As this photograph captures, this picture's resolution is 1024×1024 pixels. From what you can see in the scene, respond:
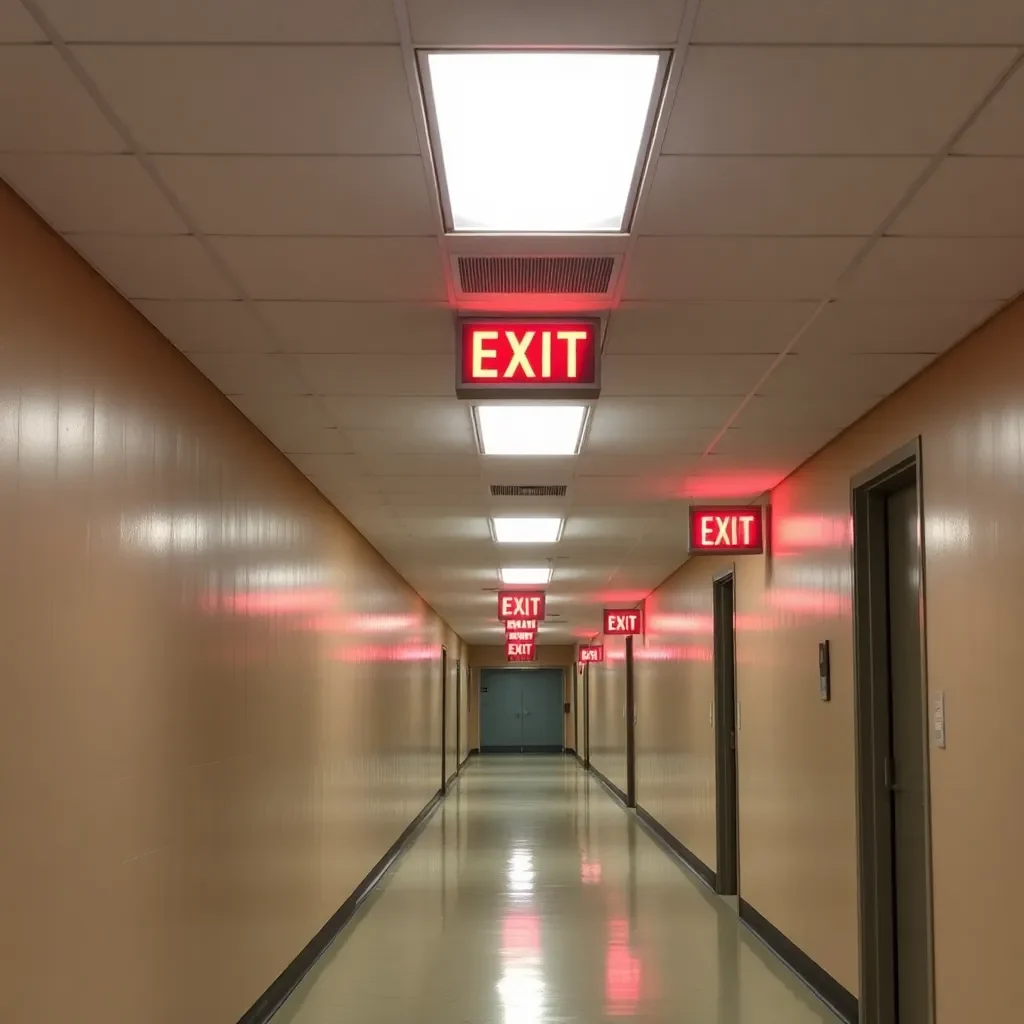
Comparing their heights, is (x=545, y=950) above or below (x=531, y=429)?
below

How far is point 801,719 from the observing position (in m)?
7.12

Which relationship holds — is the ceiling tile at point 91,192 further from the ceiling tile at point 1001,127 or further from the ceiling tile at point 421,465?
the ceiling tile at point 421,465

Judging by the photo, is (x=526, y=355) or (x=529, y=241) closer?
(x=529, y=241)

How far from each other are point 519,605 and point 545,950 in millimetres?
6905

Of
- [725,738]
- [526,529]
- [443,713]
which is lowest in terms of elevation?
[443,713]

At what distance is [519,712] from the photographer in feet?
119

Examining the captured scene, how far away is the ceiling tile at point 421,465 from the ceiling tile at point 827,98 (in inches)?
159

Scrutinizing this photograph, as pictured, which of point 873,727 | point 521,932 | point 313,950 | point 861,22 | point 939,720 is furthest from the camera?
point 521,932

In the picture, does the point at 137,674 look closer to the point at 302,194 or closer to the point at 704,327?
the point at 302,194

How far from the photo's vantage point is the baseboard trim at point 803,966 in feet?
19.8

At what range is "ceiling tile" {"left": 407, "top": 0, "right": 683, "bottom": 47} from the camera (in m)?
2.42

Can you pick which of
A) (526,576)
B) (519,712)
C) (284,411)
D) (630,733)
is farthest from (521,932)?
(519,712)

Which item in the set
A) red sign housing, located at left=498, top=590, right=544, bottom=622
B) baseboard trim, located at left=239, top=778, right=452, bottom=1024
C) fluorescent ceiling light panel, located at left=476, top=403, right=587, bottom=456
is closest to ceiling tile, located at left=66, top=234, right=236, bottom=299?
fluorescent ceiling light panel, located at left=476, top=403, right=587, bottom=456

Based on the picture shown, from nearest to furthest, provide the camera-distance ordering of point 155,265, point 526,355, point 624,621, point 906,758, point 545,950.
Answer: point 155,265 < point 526,355 < point 906,758 < point 545,950 < point 624,621
